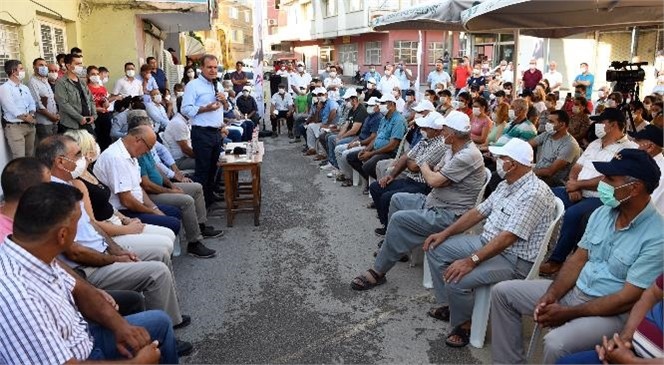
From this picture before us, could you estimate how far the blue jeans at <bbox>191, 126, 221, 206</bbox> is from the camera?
240 inches

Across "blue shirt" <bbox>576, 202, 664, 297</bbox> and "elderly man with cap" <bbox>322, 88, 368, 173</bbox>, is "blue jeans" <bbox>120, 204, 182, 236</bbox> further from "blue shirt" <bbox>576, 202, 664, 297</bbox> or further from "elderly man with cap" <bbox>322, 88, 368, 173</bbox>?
"elderly man with cap" <bbox>322, 88, 368, 173</bbox>

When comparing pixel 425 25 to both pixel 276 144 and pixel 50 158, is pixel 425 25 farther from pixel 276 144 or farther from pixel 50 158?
pixel 50 158

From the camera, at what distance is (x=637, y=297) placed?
2.45 metres

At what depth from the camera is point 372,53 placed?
31750 millimetres

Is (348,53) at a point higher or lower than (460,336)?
higher

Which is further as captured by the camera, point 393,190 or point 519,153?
point 393,190

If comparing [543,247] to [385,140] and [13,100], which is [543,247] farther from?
[13,100]

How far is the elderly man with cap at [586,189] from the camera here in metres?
4.29

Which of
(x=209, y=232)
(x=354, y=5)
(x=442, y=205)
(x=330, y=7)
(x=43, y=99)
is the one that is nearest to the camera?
(x=442, y=205)

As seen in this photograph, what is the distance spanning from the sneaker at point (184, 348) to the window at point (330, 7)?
34.1m

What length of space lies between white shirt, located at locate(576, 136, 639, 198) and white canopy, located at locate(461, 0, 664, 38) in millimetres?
Answer: 1499

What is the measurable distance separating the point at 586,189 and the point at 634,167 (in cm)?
203

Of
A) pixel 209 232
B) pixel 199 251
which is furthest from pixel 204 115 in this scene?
pixel 199 251

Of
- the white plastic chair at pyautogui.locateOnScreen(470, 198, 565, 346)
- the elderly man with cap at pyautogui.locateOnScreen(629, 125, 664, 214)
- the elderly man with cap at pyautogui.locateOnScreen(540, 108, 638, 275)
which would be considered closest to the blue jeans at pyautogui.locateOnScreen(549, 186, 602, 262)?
the elderly man with cap at pyautogui.locateOnScreen(540, 108, 638, 275)
